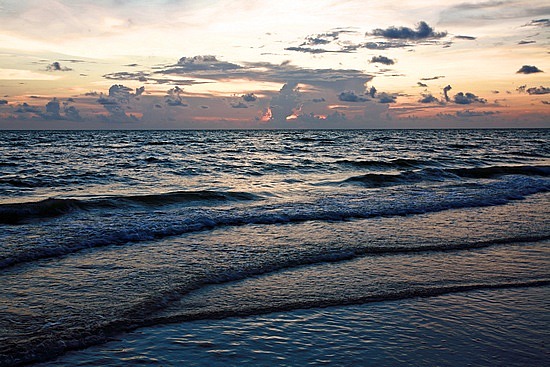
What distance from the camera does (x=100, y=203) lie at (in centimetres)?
1479

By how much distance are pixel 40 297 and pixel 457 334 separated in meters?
5.02

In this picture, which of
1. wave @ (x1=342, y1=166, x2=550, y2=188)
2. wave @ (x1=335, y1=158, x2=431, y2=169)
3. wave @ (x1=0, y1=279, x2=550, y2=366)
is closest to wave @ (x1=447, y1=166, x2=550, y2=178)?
wave @ (x1=342, y1=166, x2=550, y2=188)

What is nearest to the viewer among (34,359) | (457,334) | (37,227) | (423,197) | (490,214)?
(34,359)

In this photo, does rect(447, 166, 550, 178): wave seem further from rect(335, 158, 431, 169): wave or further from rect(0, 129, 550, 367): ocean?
rect(0, 129, 550, 367): ocean

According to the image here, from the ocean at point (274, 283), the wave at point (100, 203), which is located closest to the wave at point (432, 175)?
the ocean at point (274, 283)

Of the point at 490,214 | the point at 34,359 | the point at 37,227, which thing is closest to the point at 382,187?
the point at 490,214

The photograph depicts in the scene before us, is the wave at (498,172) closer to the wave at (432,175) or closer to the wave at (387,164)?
the wave at (432,175)

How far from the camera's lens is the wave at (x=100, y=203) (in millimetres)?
12766

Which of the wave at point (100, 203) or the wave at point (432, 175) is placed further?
the wave at point (432, 175)

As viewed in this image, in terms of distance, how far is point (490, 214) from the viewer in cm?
1340

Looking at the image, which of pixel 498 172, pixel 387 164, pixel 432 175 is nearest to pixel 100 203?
pixel 432 175

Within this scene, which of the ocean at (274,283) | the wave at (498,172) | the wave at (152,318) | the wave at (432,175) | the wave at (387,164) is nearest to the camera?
the wave at (152,318)

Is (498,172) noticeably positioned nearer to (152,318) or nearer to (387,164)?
(387,164)

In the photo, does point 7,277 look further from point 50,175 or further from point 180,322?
point 50,175
